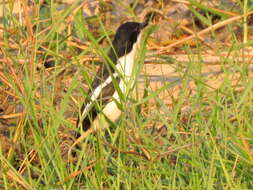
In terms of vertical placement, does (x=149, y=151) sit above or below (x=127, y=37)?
below

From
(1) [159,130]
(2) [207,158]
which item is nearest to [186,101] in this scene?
(1) [159,130]

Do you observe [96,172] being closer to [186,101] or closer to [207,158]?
[207,158]

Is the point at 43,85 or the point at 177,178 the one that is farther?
the point at 43,85

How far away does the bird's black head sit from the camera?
4.64m

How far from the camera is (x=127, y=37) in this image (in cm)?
466

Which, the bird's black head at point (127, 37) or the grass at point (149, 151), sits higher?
the bird's black head at point (127, 37)

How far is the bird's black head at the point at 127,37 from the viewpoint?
4.64m

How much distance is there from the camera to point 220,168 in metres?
3.02

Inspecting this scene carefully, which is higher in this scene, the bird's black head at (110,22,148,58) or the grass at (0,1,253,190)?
the bird's black head at (110,22,148,58)

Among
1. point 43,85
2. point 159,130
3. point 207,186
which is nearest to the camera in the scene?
point 207,186

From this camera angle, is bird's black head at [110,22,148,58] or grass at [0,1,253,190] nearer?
grass at [0,1,253,190]

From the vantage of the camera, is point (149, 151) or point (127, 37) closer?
point (149, 151)

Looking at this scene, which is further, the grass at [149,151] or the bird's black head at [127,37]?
the bird's black head at [127,37]

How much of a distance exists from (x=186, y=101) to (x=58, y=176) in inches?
37.0
